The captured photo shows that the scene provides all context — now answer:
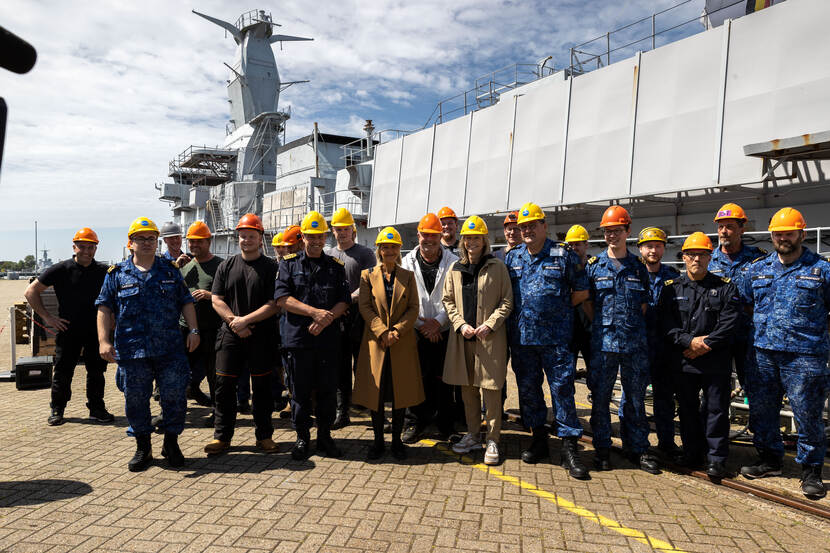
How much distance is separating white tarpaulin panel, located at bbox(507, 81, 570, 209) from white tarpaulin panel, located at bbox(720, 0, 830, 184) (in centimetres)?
349

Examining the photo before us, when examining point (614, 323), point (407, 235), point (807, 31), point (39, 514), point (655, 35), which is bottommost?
point (39, 514)

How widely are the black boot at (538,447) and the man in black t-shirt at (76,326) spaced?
4663 mm

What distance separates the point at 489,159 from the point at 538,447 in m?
9.60

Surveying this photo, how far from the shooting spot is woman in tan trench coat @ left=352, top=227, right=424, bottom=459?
14.6 ft

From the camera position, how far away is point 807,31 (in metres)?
6.95

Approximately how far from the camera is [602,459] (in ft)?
14.0

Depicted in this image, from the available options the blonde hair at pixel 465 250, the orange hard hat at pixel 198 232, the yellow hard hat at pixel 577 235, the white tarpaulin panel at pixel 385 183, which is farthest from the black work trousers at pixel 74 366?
the white tarpaulin panel at pixel 385 183

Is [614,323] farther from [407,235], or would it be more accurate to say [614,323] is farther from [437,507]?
[407,235]

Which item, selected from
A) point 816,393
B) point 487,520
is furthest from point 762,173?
point 487,520

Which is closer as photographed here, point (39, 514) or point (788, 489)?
point (39, 514)

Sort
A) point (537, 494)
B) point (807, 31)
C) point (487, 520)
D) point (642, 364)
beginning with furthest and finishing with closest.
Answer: point (807, 31) < point (642, 364) < point (537, 494) < point (487, 520)

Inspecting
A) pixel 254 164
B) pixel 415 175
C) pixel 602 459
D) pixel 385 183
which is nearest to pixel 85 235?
pixel 602 459

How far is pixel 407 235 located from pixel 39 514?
45.0 ft

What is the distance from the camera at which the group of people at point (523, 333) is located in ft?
13.3
